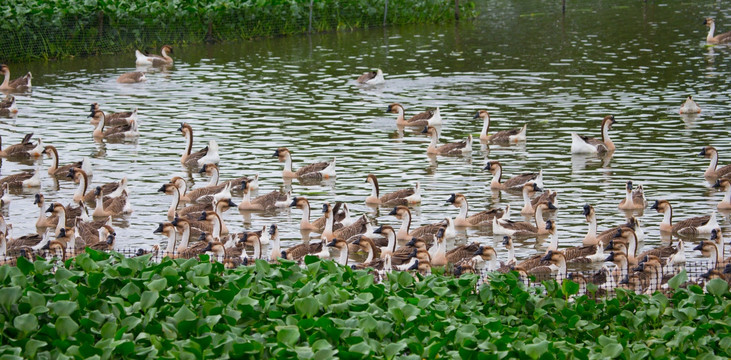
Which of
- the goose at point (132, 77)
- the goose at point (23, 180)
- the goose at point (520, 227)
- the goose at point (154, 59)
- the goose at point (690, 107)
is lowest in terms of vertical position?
the goose at point (23, 180)

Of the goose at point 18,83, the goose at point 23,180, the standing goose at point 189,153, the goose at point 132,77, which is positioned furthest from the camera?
the goose at point 132,77

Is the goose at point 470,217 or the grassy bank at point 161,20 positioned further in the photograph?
the grassy bank at point 161,20

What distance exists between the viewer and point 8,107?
2739cm

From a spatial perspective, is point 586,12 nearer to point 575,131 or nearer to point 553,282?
point 575,131

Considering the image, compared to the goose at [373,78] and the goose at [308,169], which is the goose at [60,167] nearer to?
the goose at [308,169]

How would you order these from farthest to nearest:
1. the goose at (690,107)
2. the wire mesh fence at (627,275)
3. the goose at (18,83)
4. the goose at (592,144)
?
the goose at (18,83) → the goose at (690,107) → the goose at (592,144) → the wire mesh fence at (627,275)

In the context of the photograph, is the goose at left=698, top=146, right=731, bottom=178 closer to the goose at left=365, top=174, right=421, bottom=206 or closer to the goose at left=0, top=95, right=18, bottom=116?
the goose at left=365, top=174, right=421, bottom=206

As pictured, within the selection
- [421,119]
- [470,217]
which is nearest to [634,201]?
[470,217]

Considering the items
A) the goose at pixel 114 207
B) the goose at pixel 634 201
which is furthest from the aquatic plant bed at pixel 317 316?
the goose at pixel 634 201

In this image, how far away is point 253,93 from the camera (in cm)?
2966

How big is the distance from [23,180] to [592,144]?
38.5 ft

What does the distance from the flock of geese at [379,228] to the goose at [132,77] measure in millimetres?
8794

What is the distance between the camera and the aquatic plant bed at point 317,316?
8086mm

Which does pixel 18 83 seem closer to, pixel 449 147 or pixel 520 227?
pixel 449 147
